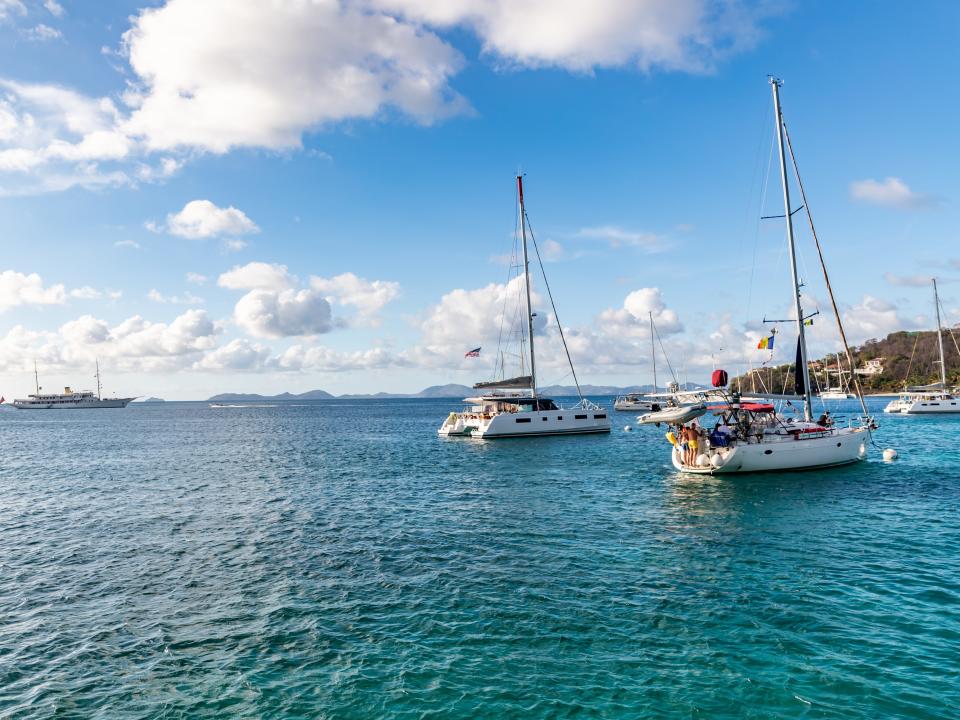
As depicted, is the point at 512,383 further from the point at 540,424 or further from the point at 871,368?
the point at 871,368

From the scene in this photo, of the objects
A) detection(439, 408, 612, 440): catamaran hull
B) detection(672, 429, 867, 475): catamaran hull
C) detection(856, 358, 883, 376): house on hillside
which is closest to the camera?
detection(672, 429, 867, 475): catamaran hull

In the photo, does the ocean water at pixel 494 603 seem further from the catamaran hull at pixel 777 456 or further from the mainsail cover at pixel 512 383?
the mainsail cover at pixel 512 383

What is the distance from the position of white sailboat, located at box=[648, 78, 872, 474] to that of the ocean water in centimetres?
182

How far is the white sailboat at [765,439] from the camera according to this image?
1436 inches

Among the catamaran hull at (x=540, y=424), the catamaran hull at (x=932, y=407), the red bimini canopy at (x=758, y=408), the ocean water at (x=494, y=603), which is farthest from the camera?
the catamaran hull at (x=932, y=407)

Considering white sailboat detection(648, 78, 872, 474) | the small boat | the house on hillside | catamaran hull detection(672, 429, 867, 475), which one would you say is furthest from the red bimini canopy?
the house on hillside

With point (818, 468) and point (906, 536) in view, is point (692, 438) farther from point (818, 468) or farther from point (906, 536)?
point (906, 536)

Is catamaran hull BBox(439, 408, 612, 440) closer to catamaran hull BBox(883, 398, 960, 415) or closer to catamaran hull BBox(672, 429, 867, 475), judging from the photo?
catamaran hull BBox(672, 429, 867, 475)

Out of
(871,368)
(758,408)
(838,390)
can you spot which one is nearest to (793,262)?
(758,408)

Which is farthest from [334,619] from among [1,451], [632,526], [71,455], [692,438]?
[1,451]

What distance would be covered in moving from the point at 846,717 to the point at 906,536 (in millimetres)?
15184

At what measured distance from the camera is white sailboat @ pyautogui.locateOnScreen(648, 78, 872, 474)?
3647 cm

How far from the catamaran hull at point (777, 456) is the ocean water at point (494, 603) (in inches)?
60.3

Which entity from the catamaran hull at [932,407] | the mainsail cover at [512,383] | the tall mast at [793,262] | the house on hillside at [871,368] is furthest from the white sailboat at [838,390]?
the house on hillside at [871,368]
